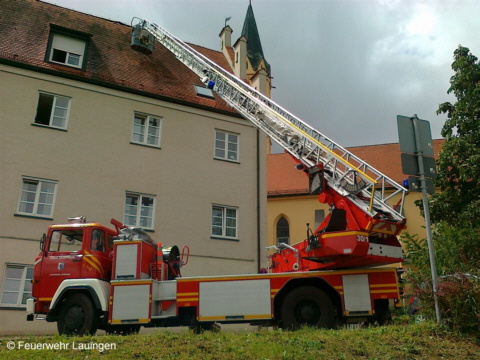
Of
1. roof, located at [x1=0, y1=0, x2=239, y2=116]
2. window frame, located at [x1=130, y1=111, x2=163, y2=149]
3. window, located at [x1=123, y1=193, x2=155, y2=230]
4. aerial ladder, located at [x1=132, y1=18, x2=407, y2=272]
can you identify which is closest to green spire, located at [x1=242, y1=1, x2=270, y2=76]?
roof, located at [x1=0, y1=0, x2=239, y2=116]

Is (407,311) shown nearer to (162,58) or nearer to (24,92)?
(24,92)

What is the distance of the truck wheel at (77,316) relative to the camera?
1036 centimetres

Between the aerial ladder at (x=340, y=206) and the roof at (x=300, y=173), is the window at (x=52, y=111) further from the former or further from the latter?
the roof at (x=300, y=173)

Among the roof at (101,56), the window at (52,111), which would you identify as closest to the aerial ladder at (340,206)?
the roof at (101,56)

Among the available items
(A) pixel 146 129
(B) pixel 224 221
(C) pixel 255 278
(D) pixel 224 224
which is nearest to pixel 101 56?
(A) pixel 146 129

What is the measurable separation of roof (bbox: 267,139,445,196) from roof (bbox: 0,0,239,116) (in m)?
12.9

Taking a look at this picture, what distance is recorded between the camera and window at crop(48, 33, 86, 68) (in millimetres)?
18328

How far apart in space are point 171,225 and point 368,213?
9371 mm

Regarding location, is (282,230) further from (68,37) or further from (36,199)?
(36,199)

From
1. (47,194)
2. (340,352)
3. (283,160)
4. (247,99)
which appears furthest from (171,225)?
(283,160)

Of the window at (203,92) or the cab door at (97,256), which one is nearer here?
the cab door at (97,256)

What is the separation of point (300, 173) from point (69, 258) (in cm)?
2340

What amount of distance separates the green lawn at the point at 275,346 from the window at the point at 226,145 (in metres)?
11.4

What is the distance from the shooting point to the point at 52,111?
55.2 ft
